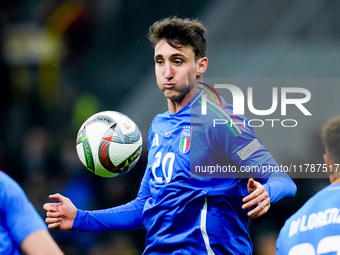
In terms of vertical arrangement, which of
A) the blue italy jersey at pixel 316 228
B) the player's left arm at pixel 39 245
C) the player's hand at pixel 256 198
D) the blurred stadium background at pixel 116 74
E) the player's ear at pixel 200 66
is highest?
the blurred stadium background at pixel 116 74

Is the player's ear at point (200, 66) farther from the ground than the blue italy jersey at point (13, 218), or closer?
farther from the ground

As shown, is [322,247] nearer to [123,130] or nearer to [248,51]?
[123,130]

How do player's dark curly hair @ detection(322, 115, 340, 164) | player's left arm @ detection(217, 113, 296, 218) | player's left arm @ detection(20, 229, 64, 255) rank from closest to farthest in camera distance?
player's left arm @ detection(20, 229, 64, 255), player's dark curly hair @ detection(322, 115, 340, 164), player's left arm @ detection(217, 113, 296, 218)

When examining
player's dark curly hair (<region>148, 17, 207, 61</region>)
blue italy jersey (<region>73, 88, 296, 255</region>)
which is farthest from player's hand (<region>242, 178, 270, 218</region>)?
player's dark curly hair (<region>148, 17, 207, 61</region>)

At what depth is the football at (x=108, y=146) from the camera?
4488 millimetres

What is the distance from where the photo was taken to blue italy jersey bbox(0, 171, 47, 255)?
9.20 ft

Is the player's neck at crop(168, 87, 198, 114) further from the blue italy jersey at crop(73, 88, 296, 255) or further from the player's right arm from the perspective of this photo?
the player's right arm

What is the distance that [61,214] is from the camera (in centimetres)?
426

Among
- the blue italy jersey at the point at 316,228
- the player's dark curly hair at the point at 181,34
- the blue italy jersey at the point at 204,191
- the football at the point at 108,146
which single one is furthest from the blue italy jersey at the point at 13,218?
the player's dark curly hair at the point at 181,34

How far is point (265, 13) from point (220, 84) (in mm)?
1174

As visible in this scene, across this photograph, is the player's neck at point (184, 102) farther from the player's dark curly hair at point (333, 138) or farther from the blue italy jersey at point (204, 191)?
the player's dark curly hair at point (333, 138)

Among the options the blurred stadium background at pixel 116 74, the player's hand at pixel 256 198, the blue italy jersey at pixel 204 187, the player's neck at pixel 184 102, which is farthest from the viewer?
the blurred stadium background at pixel 116 74

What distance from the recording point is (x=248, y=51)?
26.6 feet

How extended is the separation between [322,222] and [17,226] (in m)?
1.37
